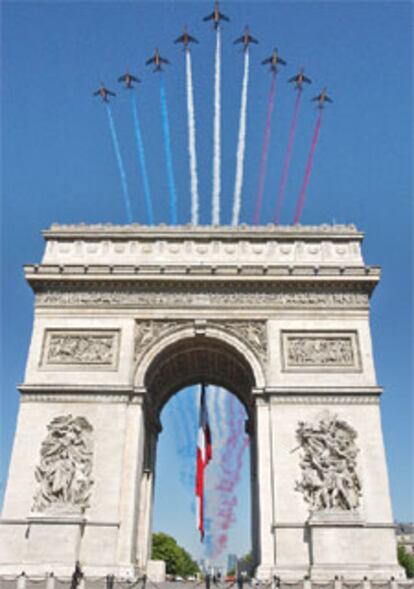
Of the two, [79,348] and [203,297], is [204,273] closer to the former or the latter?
[203,297]

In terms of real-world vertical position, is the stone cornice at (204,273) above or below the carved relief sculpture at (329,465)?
above

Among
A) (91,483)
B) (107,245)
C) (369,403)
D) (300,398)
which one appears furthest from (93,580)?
(107,245)

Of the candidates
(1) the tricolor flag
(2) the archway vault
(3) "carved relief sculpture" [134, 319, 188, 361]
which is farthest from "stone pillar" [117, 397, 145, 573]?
(1) the tricolor flag

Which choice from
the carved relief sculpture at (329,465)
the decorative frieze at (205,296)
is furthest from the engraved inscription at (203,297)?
the carved relief sculpture at (329,465)

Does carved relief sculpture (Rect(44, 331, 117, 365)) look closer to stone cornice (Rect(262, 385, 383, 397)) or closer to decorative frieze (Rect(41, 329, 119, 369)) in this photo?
decorative frieze (Rect(41, 329, 119, 369))

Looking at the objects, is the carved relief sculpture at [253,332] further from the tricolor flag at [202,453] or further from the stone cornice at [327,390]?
the tricolor flag at [202,453]

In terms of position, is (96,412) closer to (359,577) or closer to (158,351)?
(158,351)
